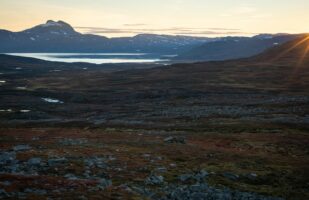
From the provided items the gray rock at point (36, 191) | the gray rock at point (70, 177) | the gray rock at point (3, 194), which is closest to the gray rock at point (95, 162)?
the gray rock at point (70, 177)

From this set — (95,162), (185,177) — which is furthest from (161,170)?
(95,162)

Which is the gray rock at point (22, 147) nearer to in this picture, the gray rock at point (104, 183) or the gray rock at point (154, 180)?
the gray rock at point (104, 183)

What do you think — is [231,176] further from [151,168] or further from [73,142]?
[73,142]

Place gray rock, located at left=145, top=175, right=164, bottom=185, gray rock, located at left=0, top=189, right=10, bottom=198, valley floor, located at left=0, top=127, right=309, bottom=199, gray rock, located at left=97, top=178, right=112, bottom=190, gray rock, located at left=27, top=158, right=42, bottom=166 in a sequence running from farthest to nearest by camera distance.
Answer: gray rock, located at left=27, top=158, right=42, bottom=166, gray rock, located at left=145, top=175, right=164, bottom=185, gray rock, located at left=97, top=178, right=112, bottom=190, valley floor, located at left=0, top=127, right=309, bottom=199, gray rock, located at left=0, top=189, right=10, bottom=198

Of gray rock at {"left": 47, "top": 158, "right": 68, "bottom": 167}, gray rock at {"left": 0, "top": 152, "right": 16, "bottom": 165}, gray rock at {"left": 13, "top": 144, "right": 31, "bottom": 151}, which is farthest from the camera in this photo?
gray rock at {"left": 13, "top": 144, "right": 31, "bottom": 151}

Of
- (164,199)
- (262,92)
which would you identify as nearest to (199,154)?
(164,199)

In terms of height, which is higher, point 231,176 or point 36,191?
point 36,191

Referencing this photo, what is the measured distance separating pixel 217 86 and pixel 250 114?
68454mm

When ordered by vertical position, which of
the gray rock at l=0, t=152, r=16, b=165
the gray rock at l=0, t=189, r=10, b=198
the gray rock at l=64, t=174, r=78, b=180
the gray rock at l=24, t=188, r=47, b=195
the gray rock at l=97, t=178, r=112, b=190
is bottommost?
the gray rock at l=97, t=178, r=112, b=190

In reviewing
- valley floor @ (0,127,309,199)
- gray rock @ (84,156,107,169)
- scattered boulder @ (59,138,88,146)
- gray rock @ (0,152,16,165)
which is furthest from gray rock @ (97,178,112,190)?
scattered boulder @ (59,138,88,146)

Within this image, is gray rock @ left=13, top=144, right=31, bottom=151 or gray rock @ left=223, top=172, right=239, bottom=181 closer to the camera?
gray rock @ left=223, top=172, right=239, bottom=181

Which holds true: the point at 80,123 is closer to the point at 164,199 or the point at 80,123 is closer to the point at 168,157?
the point at 168,157

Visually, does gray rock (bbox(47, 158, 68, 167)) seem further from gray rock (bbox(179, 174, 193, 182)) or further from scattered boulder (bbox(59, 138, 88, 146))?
scattered boulder (bbox(59, 138, 88, 146))

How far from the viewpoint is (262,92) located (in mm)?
137875
